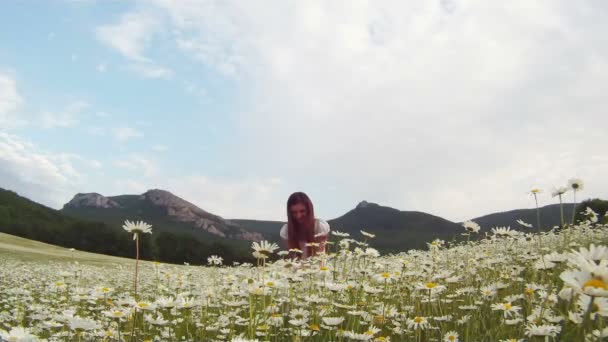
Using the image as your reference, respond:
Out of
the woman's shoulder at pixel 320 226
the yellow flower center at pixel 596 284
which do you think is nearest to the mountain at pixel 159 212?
the woman's shoulder at pixel 320 226

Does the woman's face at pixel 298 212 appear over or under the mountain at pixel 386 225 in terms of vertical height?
under

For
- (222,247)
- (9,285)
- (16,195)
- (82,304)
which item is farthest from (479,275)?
(16,195)

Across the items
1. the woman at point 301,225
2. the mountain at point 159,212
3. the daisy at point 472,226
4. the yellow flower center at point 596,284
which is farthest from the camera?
the mountain at point 159,212

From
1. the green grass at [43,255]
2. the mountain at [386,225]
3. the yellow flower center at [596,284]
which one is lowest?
the yellow flower center at [596,284]

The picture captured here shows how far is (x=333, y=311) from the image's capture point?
455 centimetres

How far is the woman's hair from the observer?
946cm

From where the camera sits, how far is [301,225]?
9.52 meters

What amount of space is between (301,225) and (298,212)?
294 mm

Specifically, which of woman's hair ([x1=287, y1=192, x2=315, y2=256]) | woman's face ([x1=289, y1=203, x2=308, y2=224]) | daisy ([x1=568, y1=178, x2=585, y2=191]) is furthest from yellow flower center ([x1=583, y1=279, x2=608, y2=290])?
woman's face ([x1=289, y1=203, x2=308, y2=224])

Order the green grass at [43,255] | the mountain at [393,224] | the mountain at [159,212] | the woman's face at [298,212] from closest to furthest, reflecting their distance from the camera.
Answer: the woman's face at [298,212]
the green grass at [43,255]
the mountain at [393,224]
the mountain at [159,212]

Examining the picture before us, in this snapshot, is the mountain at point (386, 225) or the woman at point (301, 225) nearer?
the woman at point (301, 225)

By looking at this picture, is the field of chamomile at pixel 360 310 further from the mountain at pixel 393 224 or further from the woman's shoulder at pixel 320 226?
the mountain at pixel 393 224

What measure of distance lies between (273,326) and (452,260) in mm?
5438

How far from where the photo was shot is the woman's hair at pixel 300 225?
9.46 metres
